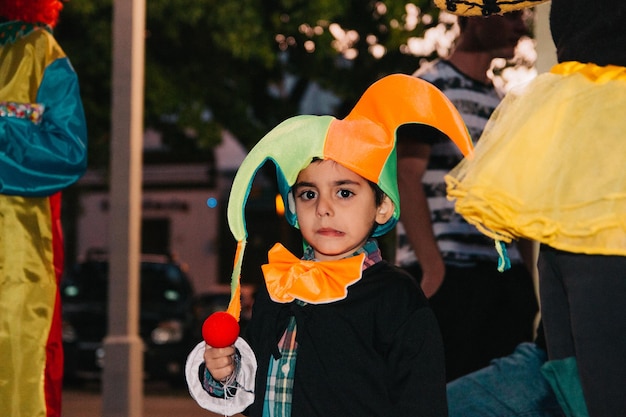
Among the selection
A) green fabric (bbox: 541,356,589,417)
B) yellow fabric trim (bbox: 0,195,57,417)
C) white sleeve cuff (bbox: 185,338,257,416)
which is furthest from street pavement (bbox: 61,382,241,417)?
green fabric (bbox: 541,356,589,417)

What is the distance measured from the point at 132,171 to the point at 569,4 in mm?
5640

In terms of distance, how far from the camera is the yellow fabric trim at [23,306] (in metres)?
3.58

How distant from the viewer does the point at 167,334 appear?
13367 mm

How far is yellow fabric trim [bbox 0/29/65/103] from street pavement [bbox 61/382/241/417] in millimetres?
6137

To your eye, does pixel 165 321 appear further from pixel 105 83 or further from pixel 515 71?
pixel 515 71

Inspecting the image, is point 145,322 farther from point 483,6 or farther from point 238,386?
point 483,6

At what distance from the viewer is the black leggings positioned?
2.32 metres

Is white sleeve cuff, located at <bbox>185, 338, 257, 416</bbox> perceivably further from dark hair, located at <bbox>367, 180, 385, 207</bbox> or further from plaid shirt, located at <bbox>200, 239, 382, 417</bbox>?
dark hair, located at <bbox>367, 180, 385, 207</bbox>

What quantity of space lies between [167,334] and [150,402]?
55.2 inches

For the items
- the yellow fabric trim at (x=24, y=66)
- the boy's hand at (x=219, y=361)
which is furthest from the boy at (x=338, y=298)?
the yellow fabric trim at (x=24, y=66)

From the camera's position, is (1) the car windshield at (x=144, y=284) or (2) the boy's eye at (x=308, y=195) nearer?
(2) the boy's eye at (x=308, y=195)

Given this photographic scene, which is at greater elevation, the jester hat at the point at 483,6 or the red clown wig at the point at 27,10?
the red clown wig at the point at 27,10

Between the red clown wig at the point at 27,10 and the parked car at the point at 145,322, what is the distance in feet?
31.5

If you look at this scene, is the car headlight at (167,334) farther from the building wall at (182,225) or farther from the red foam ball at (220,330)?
the building wall at (182,225)
